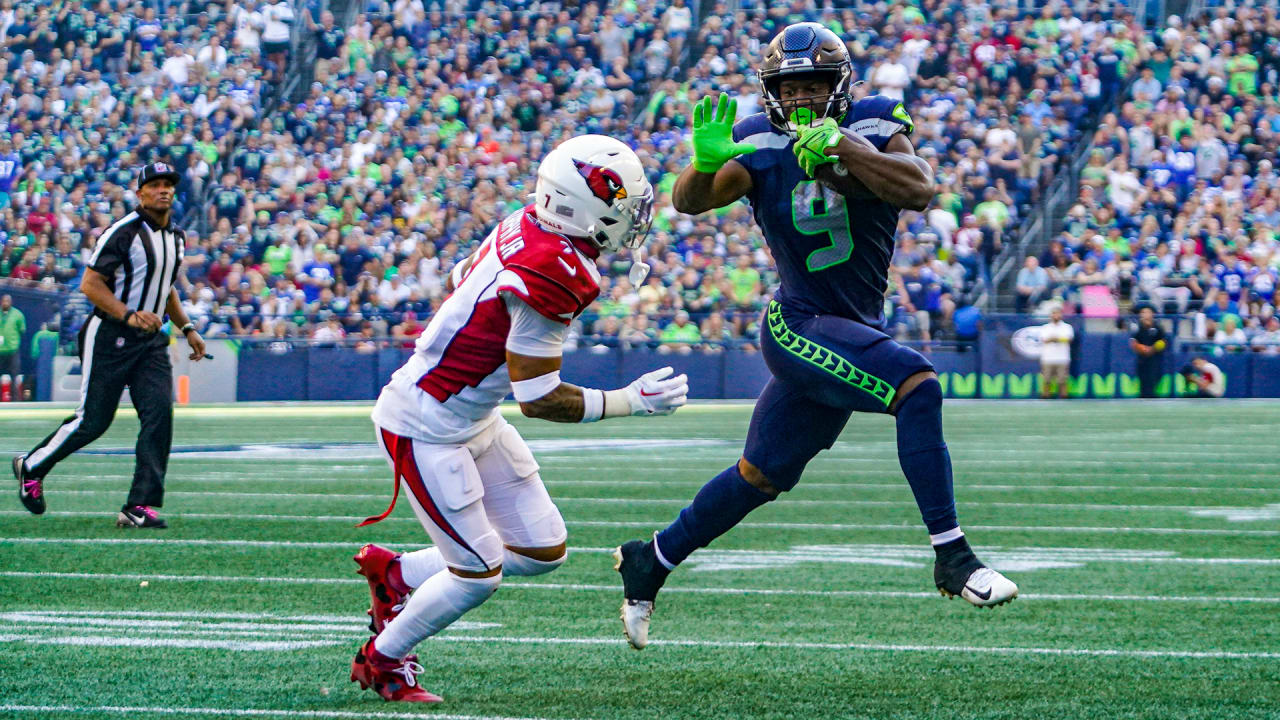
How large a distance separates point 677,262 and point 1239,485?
12.2m

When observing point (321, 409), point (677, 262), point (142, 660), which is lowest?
point (321, 409)

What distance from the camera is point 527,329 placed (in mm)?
4414

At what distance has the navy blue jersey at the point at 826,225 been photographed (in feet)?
16.9

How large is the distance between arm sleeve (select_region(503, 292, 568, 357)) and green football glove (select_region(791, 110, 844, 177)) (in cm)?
96

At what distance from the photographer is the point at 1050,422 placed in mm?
17828

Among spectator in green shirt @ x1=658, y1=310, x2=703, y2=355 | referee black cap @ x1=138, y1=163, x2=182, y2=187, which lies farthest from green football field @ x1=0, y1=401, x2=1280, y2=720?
spectator in green shirt @ x1=658, y1=310, x2=703, y2=355

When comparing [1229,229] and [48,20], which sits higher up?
[48,20]

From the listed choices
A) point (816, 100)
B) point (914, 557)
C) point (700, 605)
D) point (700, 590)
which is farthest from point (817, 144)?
point (914, 557)

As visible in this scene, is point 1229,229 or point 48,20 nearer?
point 1229,229

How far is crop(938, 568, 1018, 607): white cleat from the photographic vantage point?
4.53 m

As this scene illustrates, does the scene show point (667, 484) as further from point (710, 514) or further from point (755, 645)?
point (710, 514)

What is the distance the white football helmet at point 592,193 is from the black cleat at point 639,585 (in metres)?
1.19

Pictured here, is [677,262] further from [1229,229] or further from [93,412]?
[93,412]

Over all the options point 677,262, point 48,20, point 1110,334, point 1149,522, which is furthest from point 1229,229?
point 48,20
